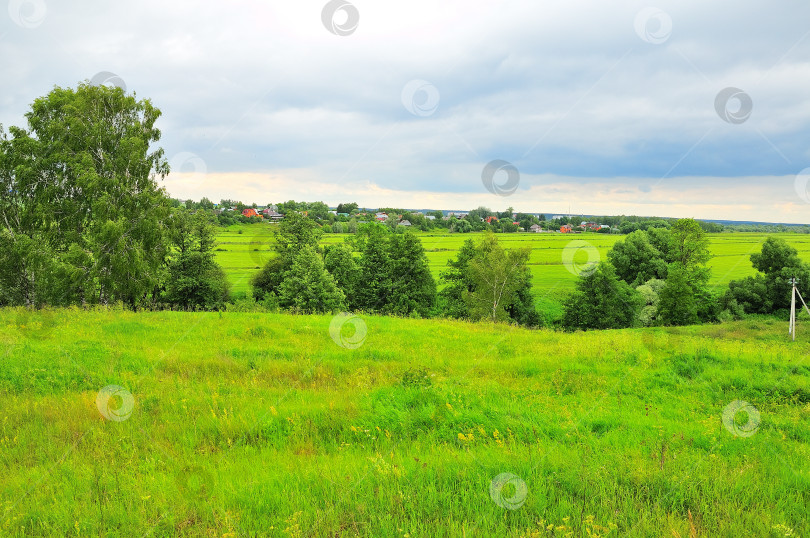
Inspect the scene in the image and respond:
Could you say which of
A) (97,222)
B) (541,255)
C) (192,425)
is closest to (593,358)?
(192,425)

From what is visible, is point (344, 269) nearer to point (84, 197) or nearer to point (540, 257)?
point (84, 197)

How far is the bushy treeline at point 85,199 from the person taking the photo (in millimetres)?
22438

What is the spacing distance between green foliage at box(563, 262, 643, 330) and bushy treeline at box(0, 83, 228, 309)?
4695cm

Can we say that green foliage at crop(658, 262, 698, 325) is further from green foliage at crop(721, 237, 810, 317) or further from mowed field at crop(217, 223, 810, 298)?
mowed field at crop(217, 223, 810, 298)

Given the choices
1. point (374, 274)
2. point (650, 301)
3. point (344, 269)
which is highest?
point (344, 269)

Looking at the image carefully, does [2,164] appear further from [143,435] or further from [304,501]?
[304,501]

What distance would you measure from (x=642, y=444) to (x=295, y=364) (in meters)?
7.45

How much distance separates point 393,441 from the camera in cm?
591

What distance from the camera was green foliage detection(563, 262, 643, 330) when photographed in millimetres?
51438

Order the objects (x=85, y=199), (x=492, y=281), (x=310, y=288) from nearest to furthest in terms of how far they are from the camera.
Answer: (x=85, y=199)
(x=310, y=288)
(x=492, y=281)

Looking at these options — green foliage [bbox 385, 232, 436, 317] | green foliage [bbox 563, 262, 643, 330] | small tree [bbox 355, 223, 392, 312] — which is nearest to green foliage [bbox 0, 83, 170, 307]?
small tree [bbox 355, 223, 392, 312]

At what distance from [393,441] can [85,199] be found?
2688 cm

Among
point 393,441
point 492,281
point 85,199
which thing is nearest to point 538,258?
point 492,281

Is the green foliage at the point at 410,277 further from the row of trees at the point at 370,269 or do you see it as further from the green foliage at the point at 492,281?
the green foliage at the point at 492,281
